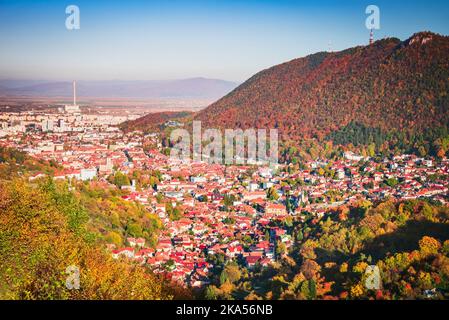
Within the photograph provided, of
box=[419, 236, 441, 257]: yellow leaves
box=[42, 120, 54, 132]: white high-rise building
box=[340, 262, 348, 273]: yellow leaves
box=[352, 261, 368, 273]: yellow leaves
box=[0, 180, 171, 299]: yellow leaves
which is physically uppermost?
box=[42, 120, 54, 132]: white high-rise building

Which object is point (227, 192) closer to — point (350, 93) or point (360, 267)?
point (360, 267)

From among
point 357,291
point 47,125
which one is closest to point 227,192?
point 357,291

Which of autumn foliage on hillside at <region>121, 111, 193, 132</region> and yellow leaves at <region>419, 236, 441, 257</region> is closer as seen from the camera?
yellow leaves at <region>419, 236, 441, 257</region>

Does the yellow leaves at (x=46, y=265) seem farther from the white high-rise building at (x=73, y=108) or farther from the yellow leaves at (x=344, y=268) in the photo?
the white high-rise building at (x=73, y=108)

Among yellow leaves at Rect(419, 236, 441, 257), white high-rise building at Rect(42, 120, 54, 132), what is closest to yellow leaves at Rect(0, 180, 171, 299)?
yellow leaves at Rect(419, 236, 441, 257)

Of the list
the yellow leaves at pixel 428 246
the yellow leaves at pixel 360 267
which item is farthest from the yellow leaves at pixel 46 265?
the yellow leaves at pixel 428 246

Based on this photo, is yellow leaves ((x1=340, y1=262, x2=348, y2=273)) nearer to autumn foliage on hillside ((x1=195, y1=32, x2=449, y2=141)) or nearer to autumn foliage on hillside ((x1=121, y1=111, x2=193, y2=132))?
autumn foliage on hillside ((x1=195, y1=32, x2=449, y2=141))

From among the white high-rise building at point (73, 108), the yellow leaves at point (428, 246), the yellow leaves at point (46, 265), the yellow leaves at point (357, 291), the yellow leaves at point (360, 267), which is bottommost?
the yellow leaves at point (360, 267)
